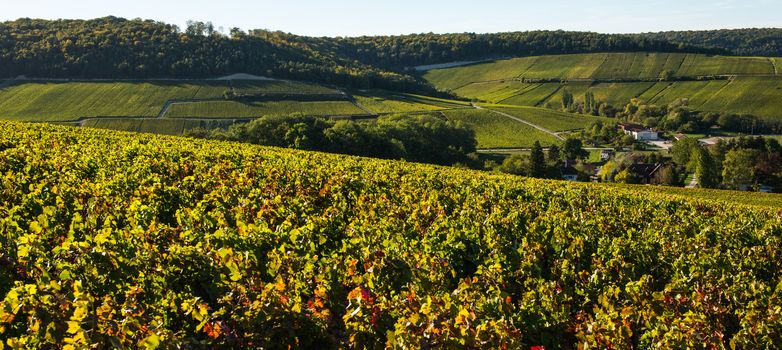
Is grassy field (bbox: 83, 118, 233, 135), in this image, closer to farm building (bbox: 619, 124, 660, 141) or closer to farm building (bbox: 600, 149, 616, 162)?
farm building (bbox: 600, 149, 616, 162)

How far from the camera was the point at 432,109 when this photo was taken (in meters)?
122

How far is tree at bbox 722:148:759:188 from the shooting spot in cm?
7681

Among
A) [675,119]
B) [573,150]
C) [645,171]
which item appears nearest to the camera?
[645,171]

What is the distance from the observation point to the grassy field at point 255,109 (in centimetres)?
10131

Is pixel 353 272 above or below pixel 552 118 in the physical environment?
above

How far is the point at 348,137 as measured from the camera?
68875 mm

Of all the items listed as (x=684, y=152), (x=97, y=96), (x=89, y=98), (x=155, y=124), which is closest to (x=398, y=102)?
(x=155, y=124)

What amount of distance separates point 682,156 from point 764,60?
129 metres

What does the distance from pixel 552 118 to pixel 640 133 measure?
20.4 metres

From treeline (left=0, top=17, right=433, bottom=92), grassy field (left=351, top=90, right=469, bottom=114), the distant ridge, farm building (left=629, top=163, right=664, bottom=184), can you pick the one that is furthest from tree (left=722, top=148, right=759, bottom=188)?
the distant ridge

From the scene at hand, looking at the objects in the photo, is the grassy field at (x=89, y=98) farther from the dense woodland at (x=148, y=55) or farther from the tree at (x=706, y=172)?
the tree at (x=706, y=172)

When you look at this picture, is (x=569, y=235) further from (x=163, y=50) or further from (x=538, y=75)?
(x=538, y=75)

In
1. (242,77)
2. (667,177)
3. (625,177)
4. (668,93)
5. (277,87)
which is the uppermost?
(242,77)

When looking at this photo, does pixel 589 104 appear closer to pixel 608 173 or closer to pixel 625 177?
pixel 608 173
